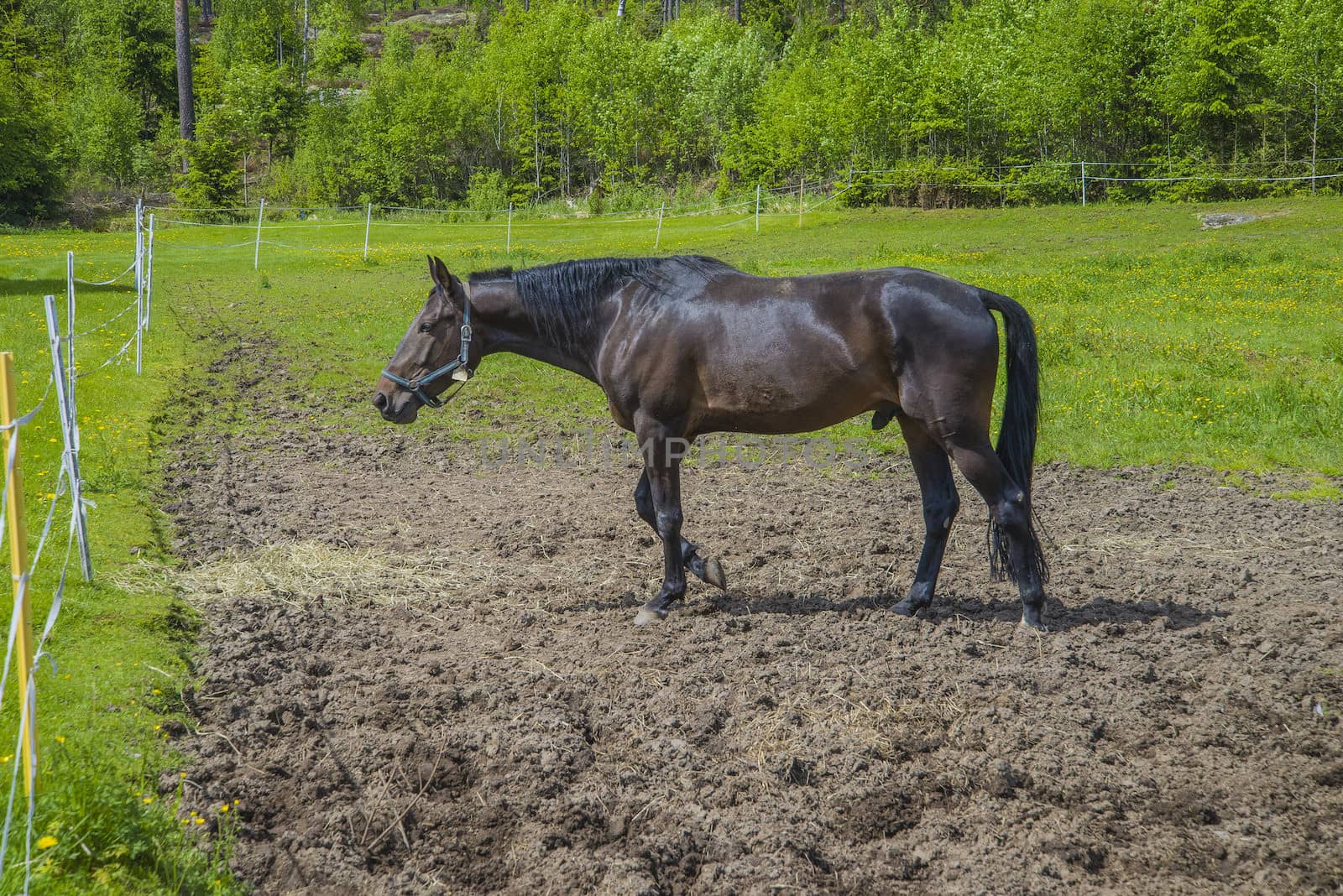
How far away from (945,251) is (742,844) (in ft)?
72.9

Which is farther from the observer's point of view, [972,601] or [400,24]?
[400,24]

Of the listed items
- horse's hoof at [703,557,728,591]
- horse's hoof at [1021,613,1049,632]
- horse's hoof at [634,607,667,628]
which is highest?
horse's hoof at [703,557,728,591]

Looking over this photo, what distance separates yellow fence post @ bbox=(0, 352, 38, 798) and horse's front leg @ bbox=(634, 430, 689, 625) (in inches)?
134

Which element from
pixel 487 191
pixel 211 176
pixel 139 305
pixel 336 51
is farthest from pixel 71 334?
pixel 336 51

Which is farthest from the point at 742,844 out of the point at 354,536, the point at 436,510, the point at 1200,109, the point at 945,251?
the point at 1200,109

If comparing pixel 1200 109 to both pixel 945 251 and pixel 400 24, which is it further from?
pixel 400 24

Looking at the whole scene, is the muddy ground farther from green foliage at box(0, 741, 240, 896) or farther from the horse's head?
the horse's head

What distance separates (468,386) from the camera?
1338 centimetres

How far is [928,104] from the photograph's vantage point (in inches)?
1683

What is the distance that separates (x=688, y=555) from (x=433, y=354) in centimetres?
209

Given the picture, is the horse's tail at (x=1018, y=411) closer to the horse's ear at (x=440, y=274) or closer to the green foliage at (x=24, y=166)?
the horse's ear at (x=440, y=274)

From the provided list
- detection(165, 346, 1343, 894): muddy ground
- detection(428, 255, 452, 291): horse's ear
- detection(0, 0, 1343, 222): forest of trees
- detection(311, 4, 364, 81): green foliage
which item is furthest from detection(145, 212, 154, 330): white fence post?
detection(311, 4, 364, 81): green foliage

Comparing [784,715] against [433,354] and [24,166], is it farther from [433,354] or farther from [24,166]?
[24,166]

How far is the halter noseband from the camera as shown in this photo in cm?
662
